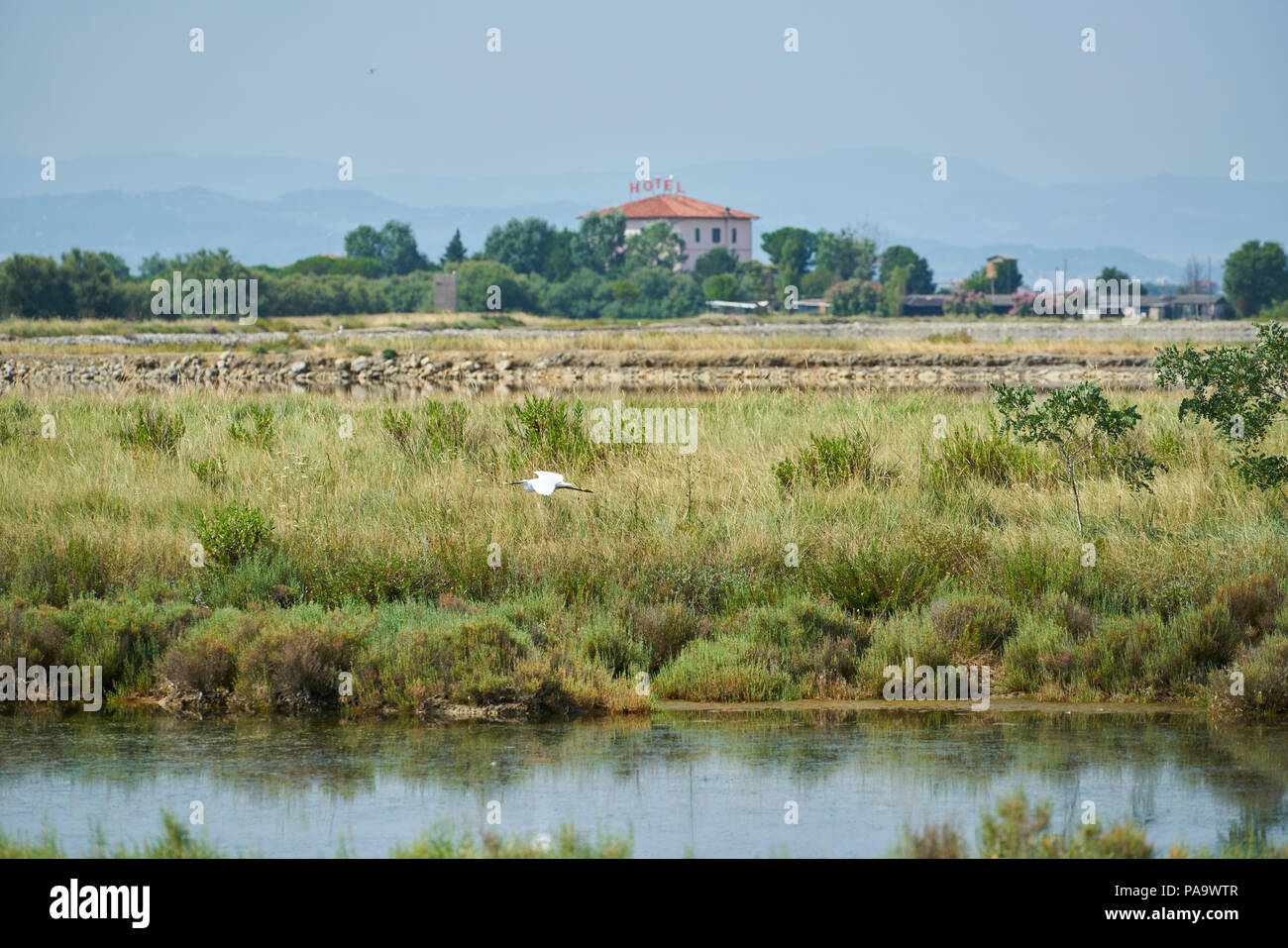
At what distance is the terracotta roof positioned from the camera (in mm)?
182250

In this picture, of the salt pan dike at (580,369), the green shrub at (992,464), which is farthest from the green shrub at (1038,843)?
the salt pan dike at (580,369)

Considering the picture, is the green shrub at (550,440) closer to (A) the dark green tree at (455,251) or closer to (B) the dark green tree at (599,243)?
(A) the dark green tree at (455,251)

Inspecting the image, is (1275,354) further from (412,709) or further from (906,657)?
(412,709)

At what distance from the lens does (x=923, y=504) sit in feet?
38.5

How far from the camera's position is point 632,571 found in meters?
10.0

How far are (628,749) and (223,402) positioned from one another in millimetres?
13827

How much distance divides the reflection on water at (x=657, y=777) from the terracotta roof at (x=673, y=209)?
17647 cm

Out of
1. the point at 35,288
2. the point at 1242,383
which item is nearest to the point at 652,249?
the point at 35,288

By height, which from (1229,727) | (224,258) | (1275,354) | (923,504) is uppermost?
(224,258)

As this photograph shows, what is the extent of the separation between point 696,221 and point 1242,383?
177966 mm

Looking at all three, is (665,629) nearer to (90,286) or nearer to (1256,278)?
(90,286)

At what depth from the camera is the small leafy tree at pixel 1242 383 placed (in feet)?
36.2

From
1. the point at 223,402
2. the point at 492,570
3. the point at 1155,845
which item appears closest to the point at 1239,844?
the point at 1155,845

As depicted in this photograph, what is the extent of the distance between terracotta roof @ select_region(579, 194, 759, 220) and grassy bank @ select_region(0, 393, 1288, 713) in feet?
561
